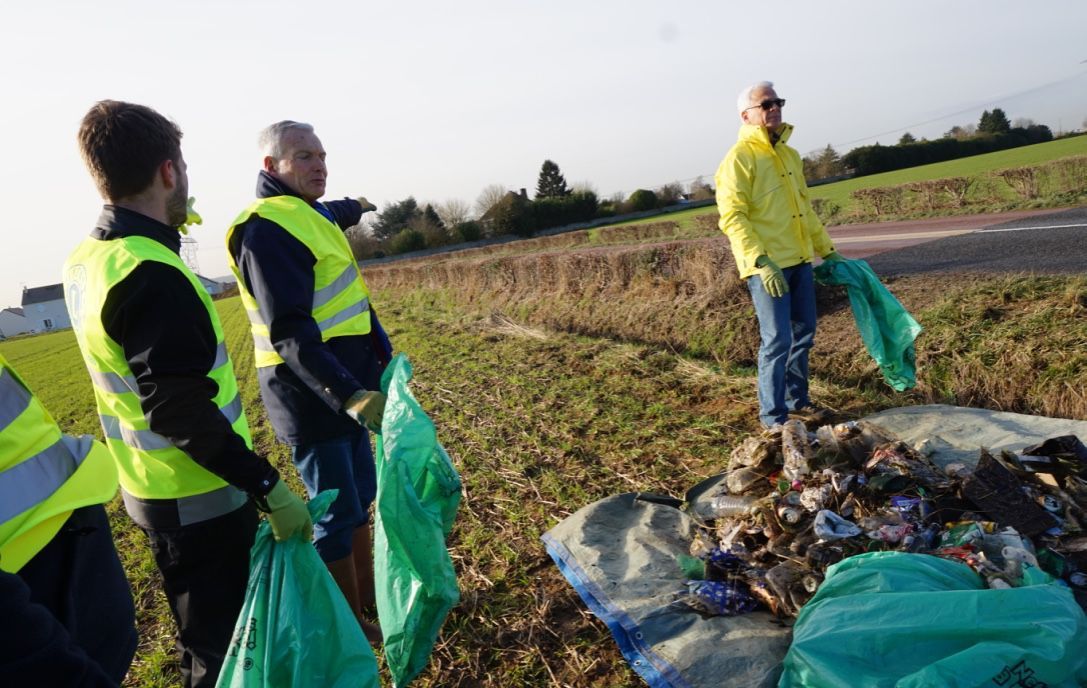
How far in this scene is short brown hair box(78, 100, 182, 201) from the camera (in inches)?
69.9

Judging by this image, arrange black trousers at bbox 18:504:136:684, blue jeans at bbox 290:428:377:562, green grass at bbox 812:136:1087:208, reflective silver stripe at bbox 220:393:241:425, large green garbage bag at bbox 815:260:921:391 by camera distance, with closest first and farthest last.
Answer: black trousers at bbox 18:504:136:684
reflective silver stripe at bbox 220:393:241:425
blue jeans at bbox 290:428:377:562
large green garbage bag at bbox 815:260:921:391
green grass at bbox 812:136:1087:208

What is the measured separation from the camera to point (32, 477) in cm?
136

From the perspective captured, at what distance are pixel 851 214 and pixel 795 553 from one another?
676 inches

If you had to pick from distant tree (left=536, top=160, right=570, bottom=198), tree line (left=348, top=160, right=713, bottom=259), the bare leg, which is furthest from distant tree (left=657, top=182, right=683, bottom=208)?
the bare leg

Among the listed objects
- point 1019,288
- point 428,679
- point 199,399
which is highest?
point 199,399

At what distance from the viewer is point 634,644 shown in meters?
2.38

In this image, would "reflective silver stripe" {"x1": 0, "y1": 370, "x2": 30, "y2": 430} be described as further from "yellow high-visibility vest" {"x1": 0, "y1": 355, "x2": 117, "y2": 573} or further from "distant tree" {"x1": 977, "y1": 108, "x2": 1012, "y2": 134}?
"distant tree" {"x1": 977, "y1": 108, "x2": 1012, "y2": 134}

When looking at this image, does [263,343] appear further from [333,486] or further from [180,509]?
[180,509]

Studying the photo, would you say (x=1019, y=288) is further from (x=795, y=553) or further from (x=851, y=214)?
(x=851, y=214)

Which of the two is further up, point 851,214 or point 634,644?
point 851,214

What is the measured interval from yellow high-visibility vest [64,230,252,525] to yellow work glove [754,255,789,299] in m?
3.08

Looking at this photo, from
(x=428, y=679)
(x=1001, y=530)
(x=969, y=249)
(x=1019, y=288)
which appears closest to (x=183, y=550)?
(x=428, y=679)

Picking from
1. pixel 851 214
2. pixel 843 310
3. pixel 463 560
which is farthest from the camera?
pixel 851 214

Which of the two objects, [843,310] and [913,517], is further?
[843,310]
